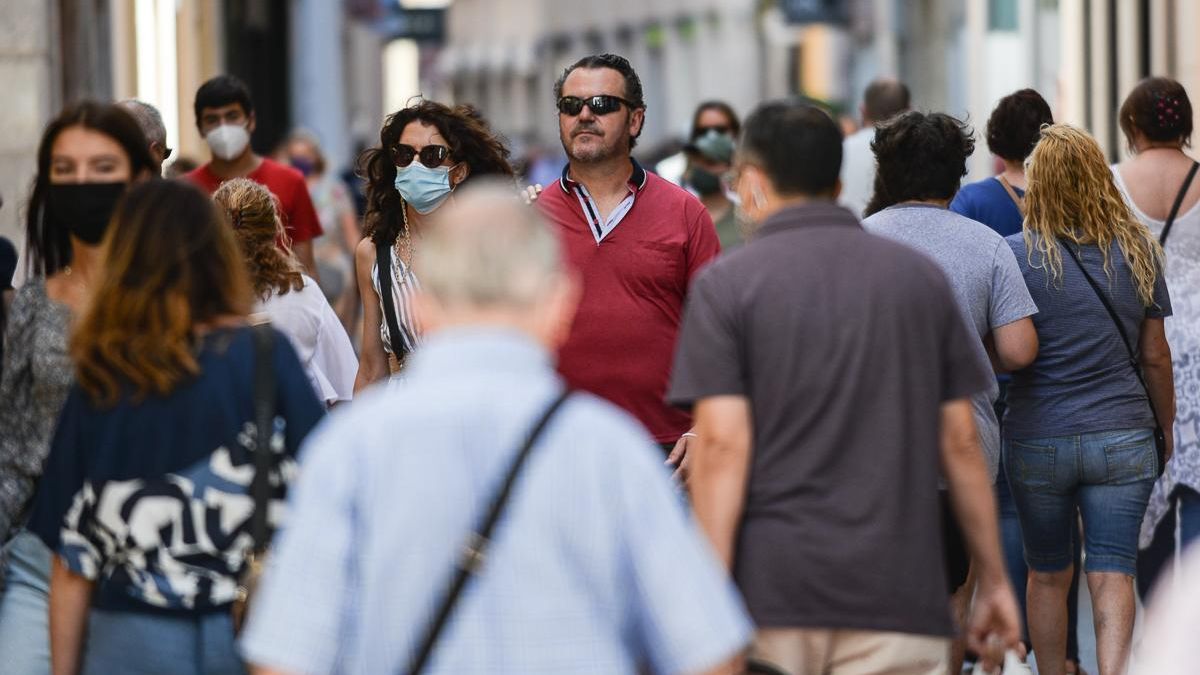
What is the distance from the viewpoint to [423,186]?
7.23 m

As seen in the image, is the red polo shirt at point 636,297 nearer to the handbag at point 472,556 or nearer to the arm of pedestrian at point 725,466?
the arm of pedestrian at point 725,466

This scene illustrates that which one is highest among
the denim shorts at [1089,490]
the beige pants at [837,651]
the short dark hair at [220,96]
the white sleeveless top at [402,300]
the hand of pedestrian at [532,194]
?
the short dark hair at [220,96]

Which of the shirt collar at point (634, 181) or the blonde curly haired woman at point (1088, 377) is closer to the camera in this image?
the shirt collar at point (634, 181)

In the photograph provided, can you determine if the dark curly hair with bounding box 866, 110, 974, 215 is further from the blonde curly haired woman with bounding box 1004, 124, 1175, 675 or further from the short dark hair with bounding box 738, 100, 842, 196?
the short dark hair with bounding box 738, 100, 842, 196

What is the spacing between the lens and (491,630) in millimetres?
3441

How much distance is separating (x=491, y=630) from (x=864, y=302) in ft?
4.93

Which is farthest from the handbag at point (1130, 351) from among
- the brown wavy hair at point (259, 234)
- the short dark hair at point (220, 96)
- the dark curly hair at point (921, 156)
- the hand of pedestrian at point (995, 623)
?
the short dark hair at point (220, 96)

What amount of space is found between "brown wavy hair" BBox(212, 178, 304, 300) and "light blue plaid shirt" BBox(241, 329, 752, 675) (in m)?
3.50

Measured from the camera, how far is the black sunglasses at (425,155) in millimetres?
7277

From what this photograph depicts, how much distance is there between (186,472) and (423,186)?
2.94 metres

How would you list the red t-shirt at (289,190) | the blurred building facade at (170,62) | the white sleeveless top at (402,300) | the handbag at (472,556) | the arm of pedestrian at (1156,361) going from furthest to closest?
the blurred building facade at (170,62) < the red t-shirt at (289,190) < the arm of pedestrian at (1156,361) < the white sleeveless top at (402,300) < the handbag at (472,556)

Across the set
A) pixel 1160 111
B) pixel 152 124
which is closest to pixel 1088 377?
pixel 1160 111

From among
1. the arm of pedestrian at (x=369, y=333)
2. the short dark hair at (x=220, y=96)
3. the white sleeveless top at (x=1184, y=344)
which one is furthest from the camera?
the short dark hair at (x=220, y=96)

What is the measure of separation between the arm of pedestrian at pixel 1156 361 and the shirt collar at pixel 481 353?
14.3 feet
